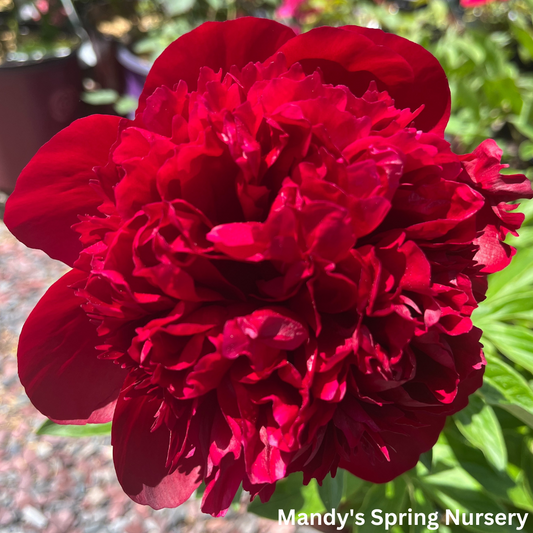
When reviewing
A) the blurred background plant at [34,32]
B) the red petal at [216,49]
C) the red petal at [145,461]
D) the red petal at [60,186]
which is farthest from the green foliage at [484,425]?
the blurred background plant at [34,32]

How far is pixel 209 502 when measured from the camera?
42 cm

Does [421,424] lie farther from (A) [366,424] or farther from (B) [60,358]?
(B) [60,358]

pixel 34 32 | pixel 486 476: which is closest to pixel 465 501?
pixel 486 476

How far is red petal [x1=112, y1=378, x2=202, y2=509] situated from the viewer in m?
0.46

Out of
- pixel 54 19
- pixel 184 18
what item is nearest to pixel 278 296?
pixel 184 18

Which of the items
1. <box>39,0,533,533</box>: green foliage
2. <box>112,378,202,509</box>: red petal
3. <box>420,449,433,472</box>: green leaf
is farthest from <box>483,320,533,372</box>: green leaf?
<box>112,378,202,509</box>: red petal

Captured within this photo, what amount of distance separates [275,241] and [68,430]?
51 cm

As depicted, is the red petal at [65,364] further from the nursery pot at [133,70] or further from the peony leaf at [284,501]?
the nursery pot at [133,70]

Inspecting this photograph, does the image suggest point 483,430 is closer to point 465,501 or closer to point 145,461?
point 465,501

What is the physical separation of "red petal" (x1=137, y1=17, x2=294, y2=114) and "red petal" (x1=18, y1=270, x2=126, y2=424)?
0.19 metres

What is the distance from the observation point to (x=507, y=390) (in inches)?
23.5

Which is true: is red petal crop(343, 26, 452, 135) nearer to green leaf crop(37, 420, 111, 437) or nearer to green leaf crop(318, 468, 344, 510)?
green leaf crop(318, 468, 344, 510)

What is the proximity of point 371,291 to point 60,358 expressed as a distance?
299 millimetres

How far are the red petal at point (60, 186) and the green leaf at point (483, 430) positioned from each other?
53cm
